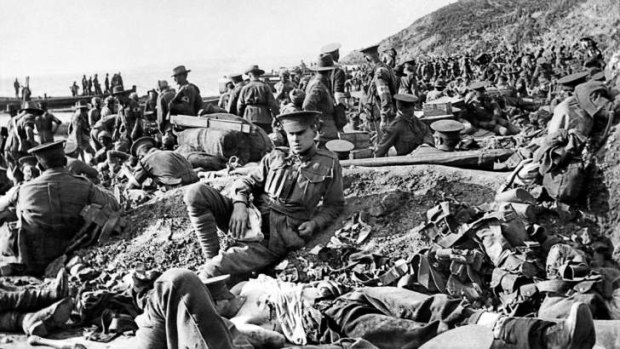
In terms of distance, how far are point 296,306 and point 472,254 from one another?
4.84 ft

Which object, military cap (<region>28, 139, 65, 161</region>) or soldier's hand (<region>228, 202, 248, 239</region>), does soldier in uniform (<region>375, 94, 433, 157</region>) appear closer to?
soldier's hand (<region>228, 202, 248, 239</region>)

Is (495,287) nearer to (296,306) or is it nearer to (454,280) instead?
(454,280)

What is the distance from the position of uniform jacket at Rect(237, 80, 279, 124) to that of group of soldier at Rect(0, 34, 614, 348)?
0.06 feet

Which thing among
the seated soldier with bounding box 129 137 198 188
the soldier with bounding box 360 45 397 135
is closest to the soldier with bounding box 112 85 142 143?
the seated soldier with bounding box 129 137 198 188

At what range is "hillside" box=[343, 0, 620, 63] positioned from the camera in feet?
140

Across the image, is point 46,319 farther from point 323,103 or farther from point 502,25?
point 502,25

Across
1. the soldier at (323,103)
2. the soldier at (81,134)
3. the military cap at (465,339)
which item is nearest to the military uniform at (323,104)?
the soldier at (323,103)

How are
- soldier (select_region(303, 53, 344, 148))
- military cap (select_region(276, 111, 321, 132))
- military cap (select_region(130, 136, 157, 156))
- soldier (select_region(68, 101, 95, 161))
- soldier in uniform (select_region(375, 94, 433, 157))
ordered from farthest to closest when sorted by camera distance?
soldier (select_region(68, 101, 95, 161)) → soldier (select_region(303, 53, 344, 148)) → military cap (select_region(130, 136, 157, 156)) → soldier in uniform (select_region(375, 94, 433, 157)) → military cap (select_region(276, 111, 321, 132))

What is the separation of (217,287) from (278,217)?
215 cm

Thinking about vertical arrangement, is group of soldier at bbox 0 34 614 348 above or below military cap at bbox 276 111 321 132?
below

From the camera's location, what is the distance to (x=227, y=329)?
168 inches

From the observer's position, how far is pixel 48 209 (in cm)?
809

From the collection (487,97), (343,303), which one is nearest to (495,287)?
(343,303)

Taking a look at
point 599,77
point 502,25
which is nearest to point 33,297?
point 599,77
